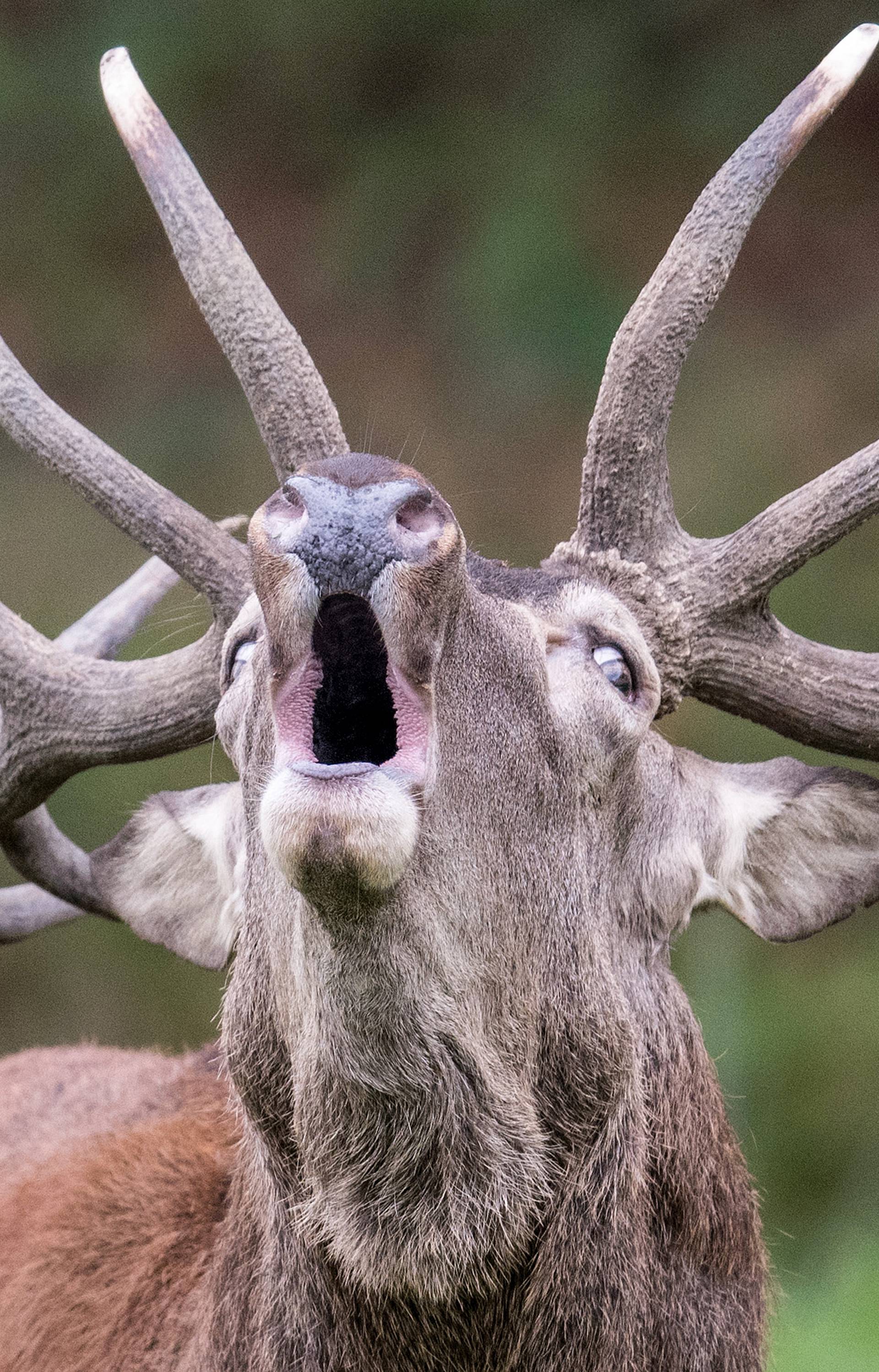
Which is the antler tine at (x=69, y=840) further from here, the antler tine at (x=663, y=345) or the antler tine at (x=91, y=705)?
the antler tine at (x=663, y=345)

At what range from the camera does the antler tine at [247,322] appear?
10.2 feet

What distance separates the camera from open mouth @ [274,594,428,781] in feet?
6.66

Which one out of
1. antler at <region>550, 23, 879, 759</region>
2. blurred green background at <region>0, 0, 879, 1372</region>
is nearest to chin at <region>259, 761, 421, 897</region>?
antler at <region>550, 23, 879, 759</region>

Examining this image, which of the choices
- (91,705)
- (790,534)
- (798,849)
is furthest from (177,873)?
(790,534)

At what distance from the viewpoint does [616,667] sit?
2785 mm

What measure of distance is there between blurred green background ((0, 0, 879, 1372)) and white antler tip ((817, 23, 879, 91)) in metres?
4.26

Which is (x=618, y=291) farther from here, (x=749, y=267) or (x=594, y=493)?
(x=594, y=493)

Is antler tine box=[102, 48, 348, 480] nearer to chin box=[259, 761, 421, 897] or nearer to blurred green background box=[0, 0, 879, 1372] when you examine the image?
chin box=[259, 761, 421, 897]

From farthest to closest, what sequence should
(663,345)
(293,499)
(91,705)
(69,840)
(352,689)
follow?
(69,840) < (91,705) < (663,345) < (352,689) < (293,499)

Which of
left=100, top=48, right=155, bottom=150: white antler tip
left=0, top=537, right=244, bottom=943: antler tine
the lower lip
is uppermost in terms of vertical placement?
left=100, top=48, right=155, bottom=150: white antler tip

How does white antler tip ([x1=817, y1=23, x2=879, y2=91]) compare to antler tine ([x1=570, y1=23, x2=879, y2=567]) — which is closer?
antler tine ([x1=570, y1=23, x2=879, y2=567])

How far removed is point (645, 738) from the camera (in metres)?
2.98

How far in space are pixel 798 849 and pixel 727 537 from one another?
672mm

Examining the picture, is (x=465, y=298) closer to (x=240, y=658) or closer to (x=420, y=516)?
(x=240, y=658)
